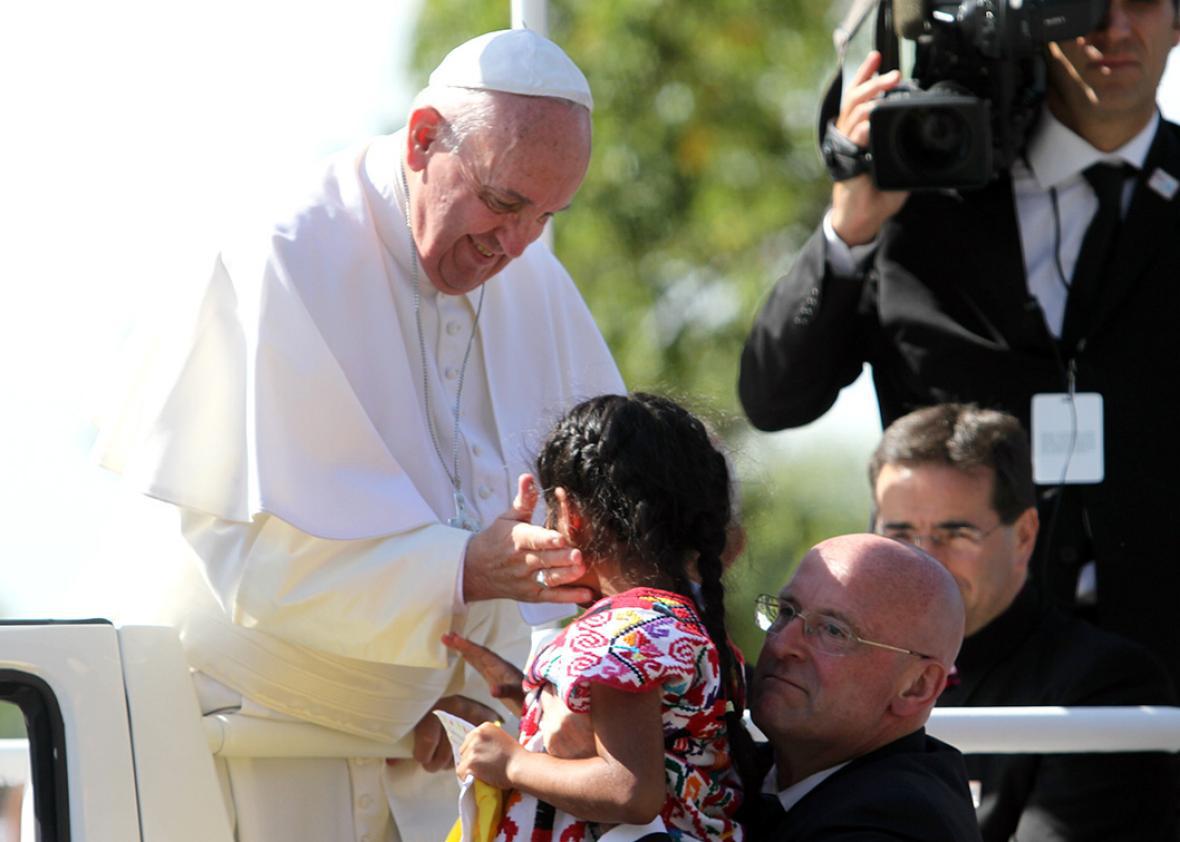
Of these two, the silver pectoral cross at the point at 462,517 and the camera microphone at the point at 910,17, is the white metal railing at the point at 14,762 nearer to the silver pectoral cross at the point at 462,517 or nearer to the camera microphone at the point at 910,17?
the silver pectoral cross at the point at 462,517

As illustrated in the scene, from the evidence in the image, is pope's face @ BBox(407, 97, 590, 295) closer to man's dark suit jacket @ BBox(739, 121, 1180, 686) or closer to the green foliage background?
man's dark suit jacket @ BBox(739, 121, 1180, 686)

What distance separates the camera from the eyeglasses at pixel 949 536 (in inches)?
169

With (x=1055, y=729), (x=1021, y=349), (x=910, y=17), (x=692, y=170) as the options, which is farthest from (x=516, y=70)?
(x=692, y=170)

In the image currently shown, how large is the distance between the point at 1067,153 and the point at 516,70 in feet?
5.67

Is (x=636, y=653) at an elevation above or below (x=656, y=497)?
below

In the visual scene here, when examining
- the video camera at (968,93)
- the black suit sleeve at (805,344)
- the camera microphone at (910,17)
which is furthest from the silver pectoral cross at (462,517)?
the camera microphone at (910,17)

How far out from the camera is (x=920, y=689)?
280 centimetres

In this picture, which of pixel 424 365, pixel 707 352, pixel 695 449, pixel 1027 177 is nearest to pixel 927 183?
pixel 1027 177

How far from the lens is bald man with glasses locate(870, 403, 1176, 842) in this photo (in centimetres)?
399

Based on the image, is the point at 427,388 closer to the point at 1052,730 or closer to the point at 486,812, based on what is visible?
the point at 486,812

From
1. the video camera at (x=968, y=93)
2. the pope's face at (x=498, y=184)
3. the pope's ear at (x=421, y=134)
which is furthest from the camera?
the video camera at (x=968, y=93)

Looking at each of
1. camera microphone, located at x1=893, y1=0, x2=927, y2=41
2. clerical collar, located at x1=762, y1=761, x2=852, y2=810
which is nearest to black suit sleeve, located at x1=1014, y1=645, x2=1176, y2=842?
clerical collar, located at x1=762, y1=761, x2=852, y2=810

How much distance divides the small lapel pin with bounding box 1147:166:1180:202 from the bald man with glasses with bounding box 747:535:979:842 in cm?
208

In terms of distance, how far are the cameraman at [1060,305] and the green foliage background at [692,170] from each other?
7774 millimetres
